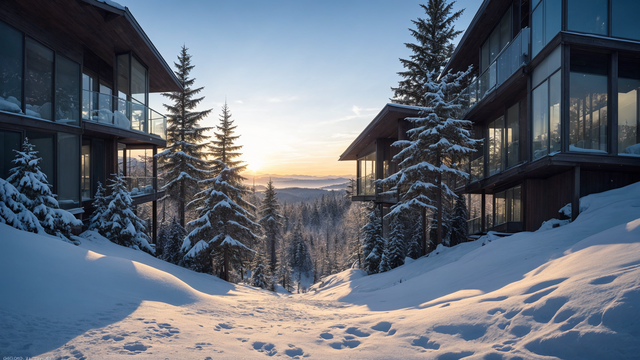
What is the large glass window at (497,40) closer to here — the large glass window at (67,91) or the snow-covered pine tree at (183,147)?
the large glass window at (67,91)

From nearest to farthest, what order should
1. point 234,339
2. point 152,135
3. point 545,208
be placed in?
point 234,339 < point 545,208 < point 152,135

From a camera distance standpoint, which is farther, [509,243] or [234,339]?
[509,243]

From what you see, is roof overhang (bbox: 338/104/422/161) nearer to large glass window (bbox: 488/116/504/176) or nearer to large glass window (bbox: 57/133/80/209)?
large glass window (bbox: 488/116/504/176)

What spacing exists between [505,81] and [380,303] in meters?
9.62

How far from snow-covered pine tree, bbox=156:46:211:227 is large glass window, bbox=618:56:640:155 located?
76.8 feet

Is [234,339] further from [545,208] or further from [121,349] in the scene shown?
[545,208]

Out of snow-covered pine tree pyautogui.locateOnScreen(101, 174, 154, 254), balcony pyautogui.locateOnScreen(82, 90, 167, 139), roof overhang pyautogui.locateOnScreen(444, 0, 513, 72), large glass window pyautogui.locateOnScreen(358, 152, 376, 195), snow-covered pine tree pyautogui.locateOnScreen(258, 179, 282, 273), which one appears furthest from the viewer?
snow-covered pine tree pyautogui.locateOnScreen(258, 179, 282, 273)

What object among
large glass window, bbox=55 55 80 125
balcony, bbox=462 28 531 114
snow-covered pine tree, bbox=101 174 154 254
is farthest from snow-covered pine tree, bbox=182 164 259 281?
balcony, bbox=462 28 531 114

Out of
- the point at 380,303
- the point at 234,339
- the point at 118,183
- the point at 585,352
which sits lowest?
the point at 380,303

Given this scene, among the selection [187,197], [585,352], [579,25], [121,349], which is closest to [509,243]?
[585,352]

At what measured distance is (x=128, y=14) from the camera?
13.2 m

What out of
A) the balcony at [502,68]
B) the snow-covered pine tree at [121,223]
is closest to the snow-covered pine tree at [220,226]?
the snow-covered pine tree at [121,223]

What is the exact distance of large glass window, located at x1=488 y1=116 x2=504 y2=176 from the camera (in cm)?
1412

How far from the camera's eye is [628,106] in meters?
9.73
